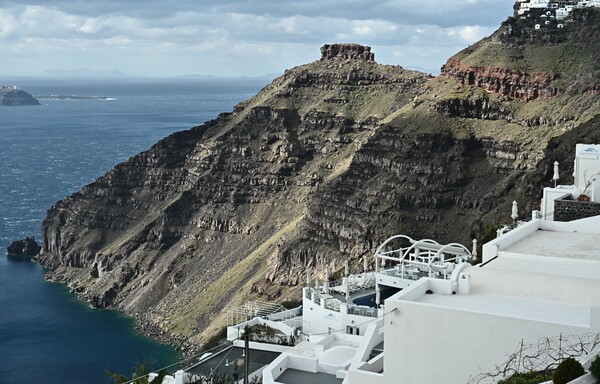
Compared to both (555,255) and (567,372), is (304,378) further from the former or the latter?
(567,372)

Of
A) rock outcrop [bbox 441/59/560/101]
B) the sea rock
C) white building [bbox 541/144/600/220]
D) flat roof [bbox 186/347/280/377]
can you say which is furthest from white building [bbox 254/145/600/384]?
the sea rock

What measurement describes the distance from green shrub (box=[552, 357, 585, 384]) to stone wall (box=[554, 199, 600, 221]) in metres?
24.6

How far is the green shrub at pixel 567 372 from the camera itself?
83.9 feet

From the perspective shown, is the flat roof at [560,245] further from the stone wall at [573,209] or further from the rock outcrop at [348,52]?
the rock outcrop at [348,52]

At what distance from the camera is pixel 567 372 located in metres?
25.6

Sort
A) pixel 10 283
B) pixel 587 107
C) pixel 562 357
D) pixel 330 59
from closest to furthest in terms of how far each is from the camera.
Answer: pixel 562 357
pixel 587 107
pixel 10 283
pixel 330 59

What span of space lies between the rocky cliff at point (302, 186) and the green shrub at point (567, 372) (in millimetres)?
60862

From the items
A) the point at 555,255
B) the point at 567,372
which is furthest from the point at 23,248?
the point at 567,372

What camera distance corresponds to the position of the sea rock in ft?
554

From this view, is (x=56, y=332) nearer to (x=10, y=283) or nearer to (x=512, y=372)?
(x=10, y=283)

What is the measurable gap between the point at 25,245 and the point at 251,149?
43.7 metres

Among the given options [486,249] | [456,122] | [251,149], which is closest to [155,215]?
[251,149]

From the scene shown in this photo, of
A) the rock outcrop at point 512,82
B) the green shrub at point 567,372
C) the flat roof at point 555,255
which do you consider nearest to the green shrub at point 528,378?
the green shrub at point 567,372

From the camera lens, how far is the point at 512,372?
103 ft
